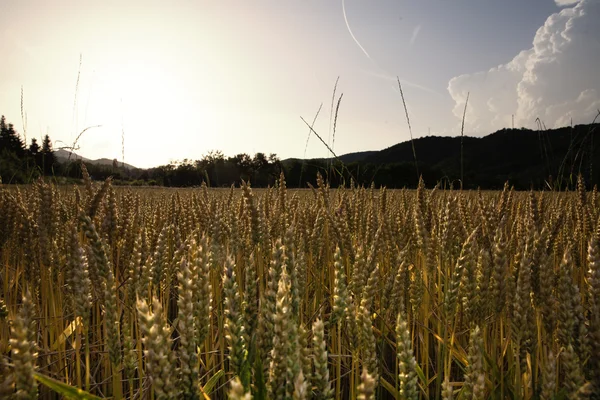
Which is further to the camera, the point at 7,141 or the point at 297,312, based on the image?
the point at 7,141

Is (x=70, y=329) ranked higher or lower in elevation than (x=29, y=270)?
lower

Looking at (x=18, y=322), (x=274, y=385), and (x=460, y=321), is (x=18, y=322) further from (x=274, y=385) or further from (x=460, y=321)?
(x=460, y=321)

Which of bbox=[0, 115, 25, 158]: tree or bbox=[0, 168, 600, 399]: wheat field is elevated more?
bbox=[0, 115, 25, 158]: tree

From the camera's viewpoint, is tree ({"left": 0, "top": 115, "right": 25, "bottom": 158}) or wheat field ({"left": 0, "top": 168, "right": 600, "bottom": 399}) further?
tree ({"left": 0, "top": 115, "right": 25, "bottom": 158})

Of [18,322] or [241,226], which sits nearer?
[18,322]

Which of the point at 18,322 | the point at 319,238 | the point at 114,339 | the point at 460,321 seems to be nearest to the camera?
the point at 18,322

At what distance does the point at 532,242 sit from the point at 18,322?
5.90 ft

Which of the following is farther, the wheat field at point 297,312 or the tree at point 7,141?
the tree at point 7,141

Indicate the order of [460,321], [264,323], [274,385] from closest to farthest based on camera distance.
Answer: [274,385] < [264,323] < [460,321]

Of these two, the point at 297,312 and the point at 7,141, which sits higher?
the point at 7,141

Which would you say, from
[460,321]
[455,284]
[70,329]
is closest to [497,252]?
[455,284]

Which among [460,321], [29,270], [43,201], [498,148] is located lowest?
[460,321]

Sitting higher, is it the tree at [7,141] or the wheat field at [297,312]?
the tree at [7,141]

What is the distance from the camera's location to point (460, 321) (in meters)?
2.13
